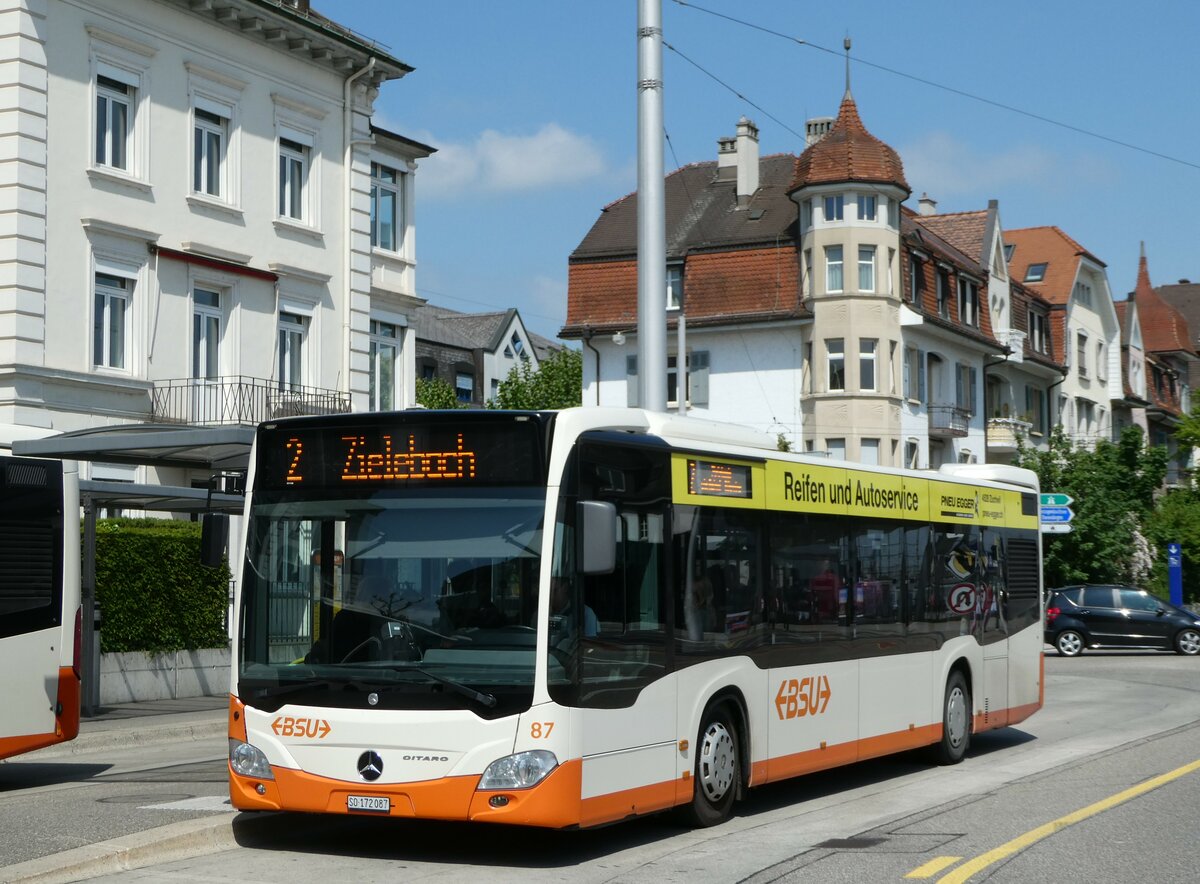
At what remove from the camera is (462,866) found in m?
9.71

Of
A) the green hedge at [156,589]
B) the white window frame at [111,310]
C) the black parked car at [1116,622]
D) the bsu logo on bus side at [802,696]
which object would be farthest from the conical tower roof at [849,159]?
the bsu logo on bus side at [802,696]

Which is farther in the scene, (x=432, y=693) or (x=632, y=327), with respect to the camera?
(x=632, y=327)

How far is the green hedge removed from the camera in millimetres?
22438

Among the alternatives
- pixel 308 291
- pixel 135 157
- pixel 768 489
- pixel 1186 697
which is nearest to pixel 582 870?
pixel 768 489

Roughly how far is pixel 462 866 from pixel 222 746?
30.2 feet

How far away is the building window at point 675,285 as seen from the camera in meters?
55.8

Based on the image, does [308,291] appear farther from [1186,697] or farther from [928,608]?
[928,608]

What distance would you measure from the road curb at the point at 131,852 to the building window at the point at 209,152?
20.5 metres

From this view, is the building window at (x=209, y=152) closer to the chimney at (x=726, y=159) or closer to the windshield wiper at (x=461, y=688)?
the windshield wiper at (x=461, y=688)

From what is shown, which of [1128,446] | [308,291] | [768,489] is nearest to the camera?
[768,489]

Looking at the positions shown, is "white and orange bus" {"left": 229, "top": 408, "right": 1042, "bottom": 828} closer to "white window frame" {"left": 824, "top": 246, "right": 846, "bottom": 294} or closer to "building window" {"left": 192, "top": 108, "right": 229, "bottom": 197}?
"building window" {"left": 192, "top": 108, "right": 229, "bottom": 197}

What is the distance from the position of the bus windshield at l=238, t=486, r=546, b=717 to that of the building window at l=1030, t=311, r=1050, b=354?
59675 mm

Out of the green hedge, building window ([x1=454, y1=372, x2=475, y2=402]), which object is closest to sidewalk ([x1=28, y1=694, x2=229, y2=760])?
the green hedge

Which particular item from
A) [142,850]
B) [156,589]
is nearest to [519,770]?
[142,850]
